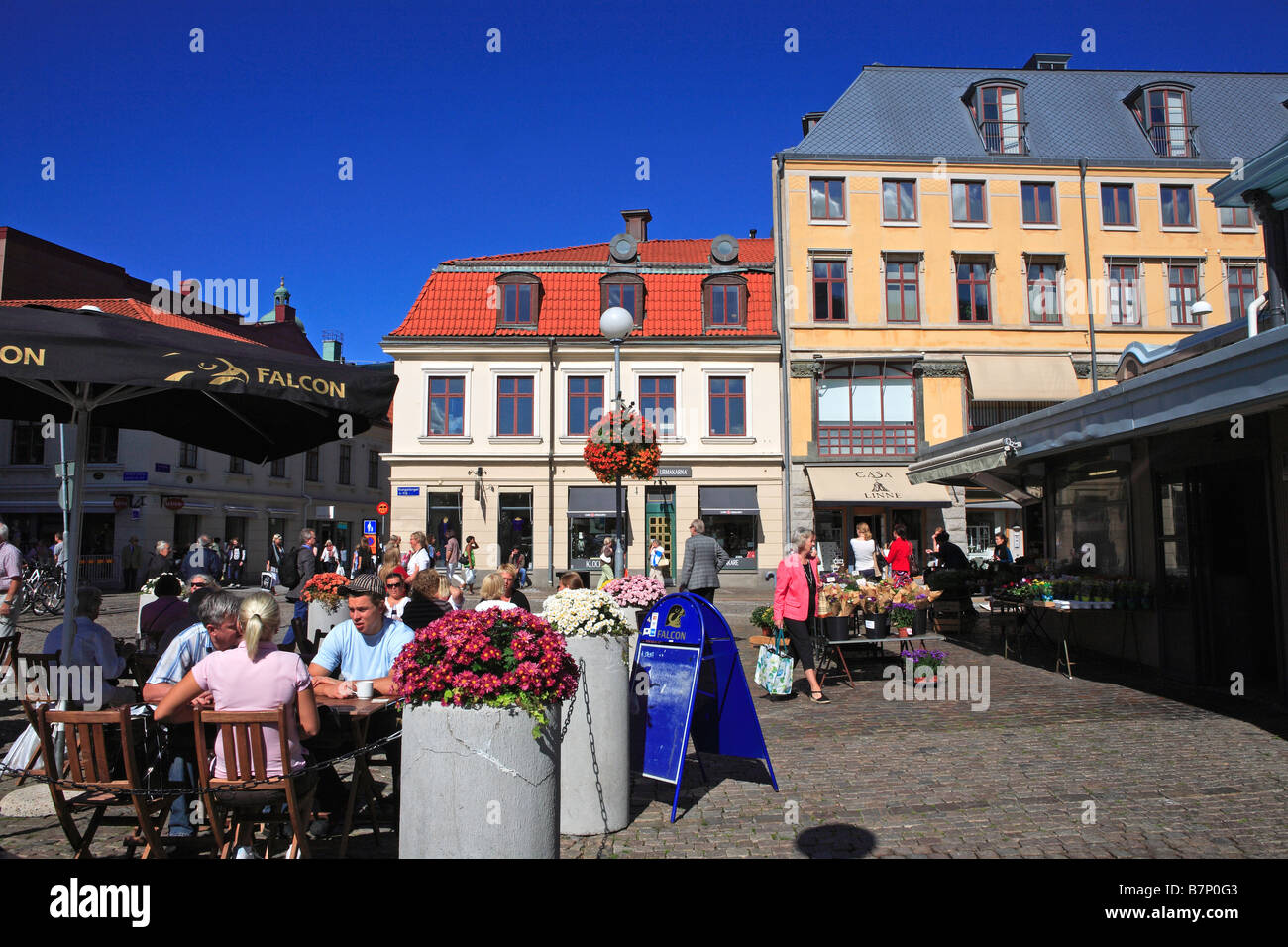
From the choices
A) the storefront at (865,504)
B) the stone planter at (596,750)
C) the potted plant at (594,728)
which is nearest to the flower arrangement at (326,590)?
the potted plant at (594,728)

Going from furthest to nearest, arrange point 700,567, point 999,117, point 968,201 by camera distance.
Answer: point 999,117 < point 968,201 < point 700,567

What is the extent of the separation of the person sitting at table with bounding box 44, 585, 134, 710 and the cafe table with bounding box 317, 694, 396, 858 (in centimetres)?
172

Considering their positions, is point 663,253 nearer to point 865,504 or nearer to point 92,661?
point 865,504

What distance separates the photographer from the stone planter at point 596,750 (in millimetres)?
5277

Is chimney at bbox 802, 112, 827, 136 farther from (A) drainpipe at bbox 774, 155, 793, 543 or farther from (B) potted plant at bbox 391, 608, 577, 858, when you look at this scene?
(B) potted plant at bbox 391, 608, 577, 858

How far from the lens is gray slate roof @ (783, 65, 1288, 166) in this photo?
98.5 feet

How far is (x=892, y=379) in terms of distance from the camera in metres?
29.0

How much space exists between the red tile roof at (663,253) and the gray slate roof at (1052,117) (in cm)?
504

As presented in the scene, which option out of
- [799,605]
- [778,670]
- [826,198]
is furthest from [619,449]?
[826,198]

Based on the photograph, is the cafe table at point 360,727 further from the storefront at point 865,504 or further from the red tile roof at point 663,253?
the red tile roof at point 663,253

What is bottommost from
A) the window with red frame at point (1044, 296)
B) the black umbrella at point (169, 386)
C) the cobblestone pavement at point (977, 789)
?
the cobblestone pavement at point (977, 789)

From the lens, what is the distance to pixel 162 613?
746 centimetres

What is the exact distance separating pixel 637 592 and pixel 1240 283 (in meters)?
31.2
